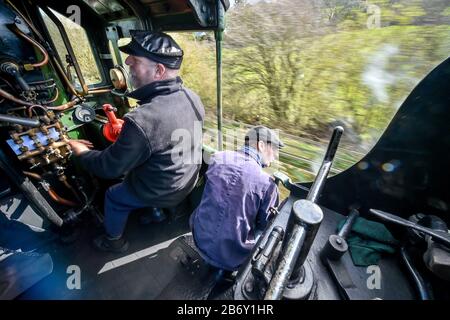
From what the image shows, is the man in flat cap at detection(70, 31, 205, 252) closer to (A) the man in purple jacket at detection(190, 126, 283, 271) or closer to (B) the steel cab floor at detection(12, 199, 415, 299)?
(A) the man in purple jacket at detection(190, 126, 283, 271)

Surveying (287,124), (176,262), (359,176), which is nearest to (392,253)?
(359,176)

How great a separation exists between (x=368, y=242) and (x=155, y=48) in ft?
6.48

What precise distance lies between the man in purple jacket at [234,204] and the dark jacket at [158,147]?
402 millimetres

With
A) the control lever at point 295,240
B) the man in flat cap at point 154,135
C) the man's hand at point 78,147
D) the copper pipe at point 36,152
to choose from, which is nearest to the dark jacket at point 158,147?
the man in flat cap at point 154,135

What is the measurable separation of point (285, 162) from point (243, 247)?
1.96 meters

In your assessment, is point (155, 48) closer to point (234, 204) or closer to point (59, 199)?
point (234, 204)

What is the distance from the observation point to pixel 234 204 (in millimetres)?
1416

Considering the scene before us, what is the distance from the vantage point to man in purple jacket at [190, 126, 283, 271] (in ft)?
4.62

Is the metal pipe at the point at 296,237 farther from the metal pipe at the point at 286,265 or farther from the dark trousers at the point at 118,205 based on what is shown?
the dark trousers at the point at 118,205

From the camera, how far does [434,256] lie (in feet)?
3.01

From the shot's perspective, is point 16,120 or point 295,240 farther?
point 16,120

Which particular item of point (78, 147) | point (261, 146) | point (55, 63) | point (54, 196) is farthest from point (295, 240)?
point (55, 63)

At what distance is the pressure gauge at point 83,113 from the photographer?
2256 millimetres
